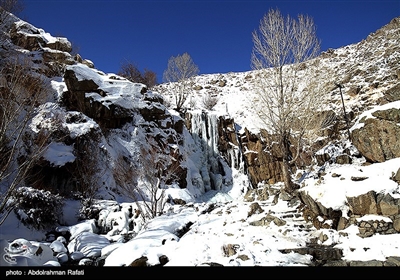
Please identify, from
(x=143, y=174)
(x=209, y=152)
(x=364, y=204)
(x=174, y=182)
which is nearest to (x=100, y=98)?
(x=143, y=174)

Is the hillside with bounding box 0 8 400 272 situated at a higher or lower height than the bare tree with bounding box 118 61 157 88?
lower

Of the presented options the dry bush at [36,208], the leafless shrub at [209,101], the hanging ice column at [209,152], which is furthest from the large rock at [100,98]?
the leafless shrub at [209,101]

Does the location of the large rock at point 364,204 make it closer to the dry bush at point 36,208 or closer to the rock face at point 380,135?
the rock face at point 380,135

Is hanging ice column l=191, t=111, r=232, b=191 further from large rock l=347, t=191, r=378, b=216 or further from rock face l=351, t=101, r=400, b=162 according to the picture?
large rock l=347, t=191, r=378, b=216

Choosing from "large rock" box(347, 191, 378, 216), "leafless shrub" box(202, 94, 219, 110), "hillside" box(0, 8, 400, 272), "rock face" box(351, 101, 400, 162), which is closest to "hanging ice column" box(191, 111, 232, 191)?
"hillside" box(0, 8, 400, 272)

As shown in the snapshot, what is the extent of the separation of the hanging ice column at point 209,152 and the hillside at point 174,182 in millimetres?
118

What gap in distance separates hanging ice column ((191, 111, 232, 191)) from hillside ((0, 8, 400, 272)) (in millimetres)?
118

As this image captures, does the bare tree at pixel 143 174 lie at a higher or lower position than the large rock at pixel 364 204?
higher

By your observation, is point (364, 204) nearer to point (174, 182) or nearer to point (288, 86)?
point (288, 86)

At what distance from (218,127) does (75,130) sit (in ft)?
47.6

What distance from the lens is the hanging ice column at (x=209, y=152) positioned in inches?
827

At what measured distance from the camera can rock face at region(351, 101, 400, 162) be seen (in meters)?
6.62

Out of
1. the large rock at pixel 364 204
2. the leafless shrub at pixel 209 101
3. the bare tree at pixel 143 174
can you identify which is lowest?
the large rock at pixel 364 204

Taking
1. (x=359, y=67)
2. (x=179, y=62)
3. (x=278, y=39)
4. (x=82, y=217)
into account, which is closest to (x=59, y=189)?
(x=82, y=217)
